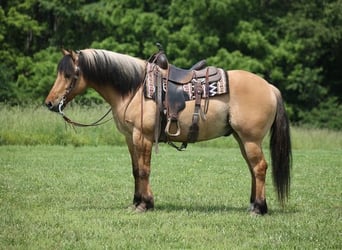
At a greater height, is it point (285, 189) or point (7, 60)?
point (285, 189)

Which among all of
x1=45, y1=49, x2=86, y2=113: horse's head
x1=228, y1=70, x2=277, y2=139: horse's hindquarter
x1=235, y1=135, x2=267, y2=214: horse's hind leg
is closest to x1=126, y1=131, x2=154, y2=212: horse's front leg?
x1=45, y1=49, x2=86, y2=113: horse's head

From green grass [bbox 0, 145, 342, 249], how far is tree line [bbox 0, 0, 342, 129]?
15.7 meters

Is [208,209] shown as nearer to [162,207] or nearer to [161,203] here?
[162,207]

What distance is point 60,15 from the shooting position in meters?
35.4

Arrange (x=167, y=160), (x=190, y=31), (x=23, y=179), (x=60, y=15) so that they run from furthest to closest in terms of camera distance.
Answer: (x=60, y=15), (x=190, y=31), (x=167, y=160), (x=23, y=179)

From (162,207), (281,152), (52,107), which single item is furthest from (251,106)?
(52,107)

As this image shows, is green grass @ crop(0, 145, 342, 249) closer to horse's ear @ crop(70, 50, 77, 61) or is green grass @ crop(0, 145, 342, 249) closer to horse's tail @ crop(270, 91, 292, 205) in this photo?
horse's tail @ crop(270, 91, 292, 205)

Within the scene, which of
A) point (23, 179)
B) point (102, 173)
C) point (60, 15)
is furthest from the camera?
point (60, 15)

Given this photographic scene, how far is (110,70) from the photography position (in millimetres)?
8680

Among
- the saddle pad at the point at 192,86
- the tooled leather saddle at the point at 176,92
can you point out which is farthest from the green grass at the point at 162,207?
the saddle pad at the point at 192,86

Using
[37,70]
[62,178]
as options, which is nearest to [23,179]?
[62,178]

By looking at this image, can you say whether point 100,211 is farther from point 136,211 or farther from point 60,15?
point 60,15

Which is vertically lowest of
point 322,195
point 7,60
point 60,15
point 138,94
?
point 7,60

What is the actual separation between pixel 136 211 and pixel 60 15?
28.5 metres
